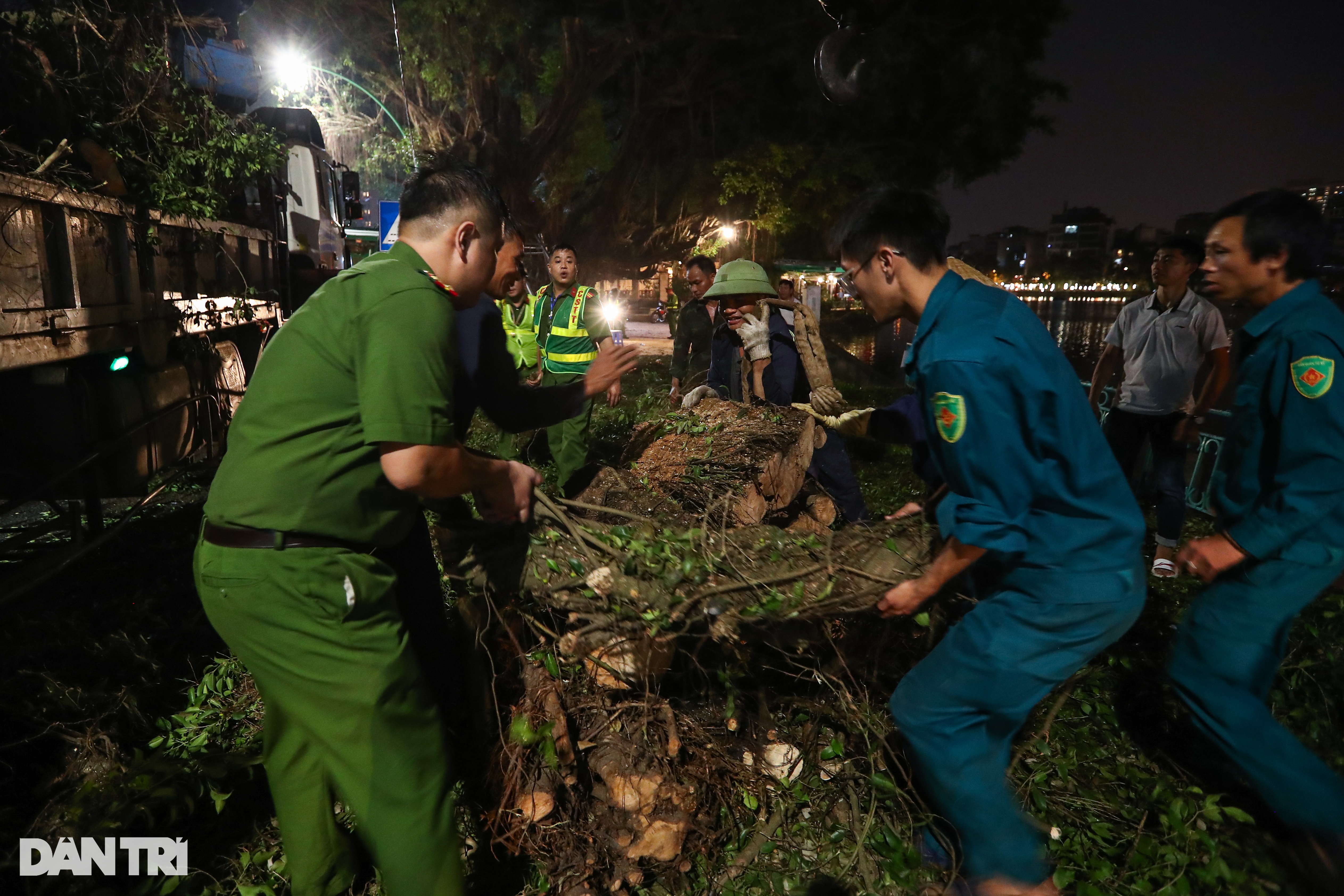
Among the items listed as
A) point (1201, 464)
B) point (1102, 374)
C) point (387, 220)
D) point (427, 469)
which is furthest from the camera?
point (387, 220)

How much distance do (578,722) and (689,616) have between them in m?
0.72

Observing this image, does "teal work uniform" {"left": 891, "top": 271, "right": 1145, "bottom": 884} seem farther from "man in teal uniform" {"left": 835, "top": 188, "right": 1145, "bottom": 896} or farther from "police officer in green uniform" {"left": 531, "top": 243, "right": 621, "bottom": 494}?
"police officer in green uniform" {"left": 531, "top": 243, "right": 621, "bottom": 494}

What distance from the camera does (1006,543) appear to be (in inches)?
67.0

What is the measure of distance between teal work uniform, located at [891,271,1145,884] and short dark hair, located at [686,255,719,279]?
14.6 feet

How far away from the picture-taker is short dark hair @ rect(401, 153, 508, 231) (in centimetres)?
197

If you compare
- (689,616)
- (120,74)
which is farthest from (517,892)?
(120,74)

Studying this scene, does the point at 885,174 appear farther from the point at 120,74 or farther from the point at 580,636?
the point at 580,636

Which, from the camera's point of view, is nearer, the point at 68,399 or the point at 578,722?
the point at 578,722

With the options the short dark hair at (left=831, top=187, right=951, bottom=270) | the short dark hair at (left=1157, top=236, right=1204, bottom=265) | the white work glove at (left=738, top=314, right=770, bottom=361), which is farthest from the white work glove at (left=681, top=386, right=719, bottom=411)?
the short dark hair at (left=831, top=187, right=951, bottom=270)

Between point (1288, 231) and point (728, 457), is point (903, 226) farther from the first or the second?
point (728, 457)

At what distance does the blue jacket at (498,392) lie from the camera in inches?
108

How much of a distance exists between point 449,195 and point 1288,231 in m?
2.64

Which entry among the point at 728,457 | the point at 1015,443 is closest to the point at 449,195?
the point at 1015,443

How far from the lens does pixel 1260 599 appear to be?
214cm
